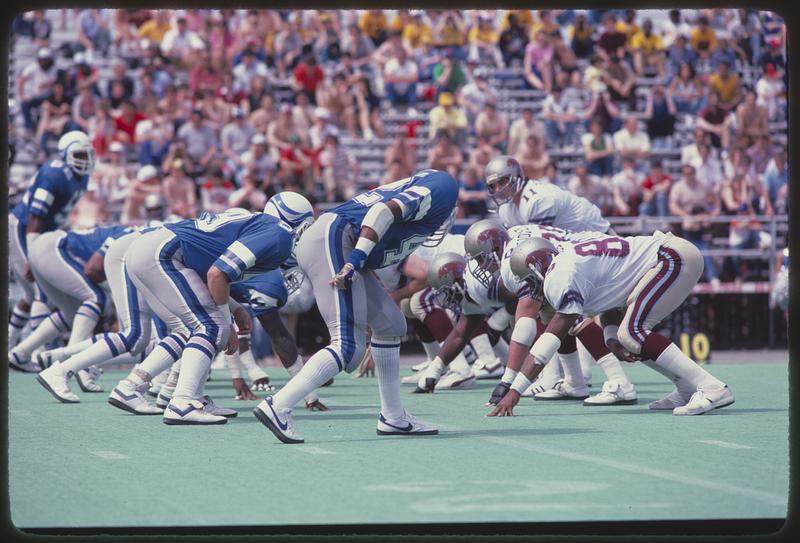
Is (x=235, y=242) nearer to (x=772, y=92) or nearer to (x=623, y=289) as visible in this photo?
(x=623, y=289)

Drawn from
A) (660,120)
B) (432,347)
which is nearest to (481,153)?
(660,120)

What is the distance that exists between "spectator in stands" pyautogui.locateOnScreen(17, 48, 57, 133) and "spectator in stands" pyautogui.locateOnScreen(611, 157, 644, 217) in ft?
27.6

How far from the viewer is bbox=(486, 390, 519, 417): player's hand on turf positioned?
893 cm

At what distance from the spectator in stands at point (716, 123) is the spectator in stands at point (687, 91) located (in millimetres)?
393

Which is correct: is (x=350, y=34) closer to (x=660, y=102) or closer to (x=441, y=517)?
(x=660, y=102)

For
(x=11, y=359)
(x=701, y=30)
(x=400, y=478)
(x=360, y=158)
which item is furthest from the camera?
(x=701, y=30)

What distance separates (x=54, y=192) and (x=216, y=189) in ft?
15.4

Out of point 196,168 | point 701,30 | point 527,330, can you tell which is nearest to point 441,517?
point 527,330

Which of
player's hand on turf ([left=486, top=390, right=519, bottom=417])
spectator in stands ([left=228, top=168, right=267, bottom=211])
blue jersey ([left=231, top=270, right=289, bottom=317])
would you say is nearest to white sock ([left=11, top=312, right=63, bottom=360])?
blue jersey ([left=231, top=270, right=289, bottom=317])

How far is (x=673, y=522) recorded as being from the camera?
16.7 feet

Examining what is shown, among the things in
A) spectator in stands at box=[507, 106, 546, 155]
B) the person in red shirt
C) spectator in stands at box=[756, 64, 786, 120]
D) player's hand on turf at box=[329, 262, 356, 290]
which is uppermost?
the person in red shirt

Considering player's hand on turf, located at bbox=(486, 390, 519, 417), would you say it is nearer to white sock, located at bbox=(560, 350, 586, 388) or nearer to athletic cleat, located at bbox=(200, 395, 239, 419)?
white sock, located at bbox=(560, 350, 586, 388)

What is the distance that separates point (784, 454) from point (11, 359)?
8797 mm

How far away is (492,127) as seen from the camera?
61.6 feet
